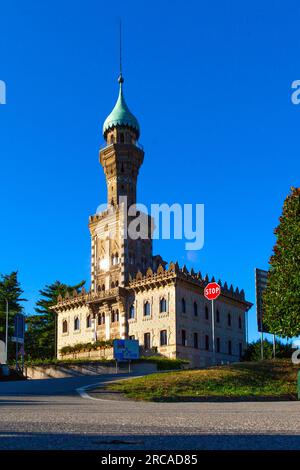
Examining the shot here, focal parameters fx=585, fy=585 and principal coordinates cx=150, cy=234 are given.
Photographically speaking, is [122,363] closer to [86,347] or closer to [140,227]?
[86,347]

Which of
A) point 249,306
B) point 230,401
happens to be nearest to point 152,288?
point 249,306

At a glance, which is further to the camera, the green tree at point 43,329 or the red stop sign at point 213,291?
the green tree at point 43,329

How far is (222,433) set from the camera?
9.00 metres

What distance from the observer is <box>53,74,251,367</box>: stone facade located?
5944 centimetres

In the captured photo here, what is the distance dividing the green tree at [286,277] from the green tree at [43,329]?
43023mm

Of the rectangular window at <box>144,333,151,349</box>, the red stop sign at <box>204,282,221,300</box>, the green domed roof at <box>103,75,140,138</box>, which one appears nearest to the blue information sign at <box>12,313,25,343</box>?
the red stop sign at <box>204,282,221,300</box>

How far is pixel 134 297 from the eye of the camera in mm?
62938

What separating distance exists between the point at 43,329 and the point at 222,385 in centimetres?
5589

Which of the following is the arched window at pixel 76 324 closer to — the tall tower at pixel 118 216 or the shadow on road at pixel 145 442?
the tall tower at pixel 118 216

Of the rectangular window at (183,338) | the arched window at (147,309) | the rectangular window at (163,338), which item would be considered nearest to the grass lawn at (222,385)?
the rectangular window at (183,338)

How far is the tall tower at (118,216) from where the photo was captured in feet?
216

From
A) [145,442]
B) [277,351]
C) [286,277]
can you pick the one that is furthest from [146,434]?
[277,351]

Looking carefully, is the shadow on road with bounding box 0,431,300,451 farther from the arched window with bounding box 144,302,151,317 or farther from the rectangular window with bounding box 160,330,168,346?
the arched window with bounding box 144,302,151,317

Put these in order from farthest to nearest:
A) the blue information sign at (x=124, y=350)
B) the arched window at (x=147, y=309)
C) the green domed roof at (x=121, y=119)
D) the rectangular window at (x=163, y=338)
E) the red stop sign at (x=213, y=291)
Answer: the green domed roof at (x=121, y=119)
the arched window at (x=147, y=309)
the rectangular window at (x=163, y=338)
the red stop sign at (x=213, y=291)
the blue information sign at (x=124, y=350)
